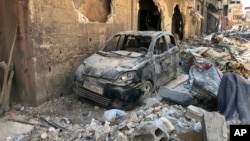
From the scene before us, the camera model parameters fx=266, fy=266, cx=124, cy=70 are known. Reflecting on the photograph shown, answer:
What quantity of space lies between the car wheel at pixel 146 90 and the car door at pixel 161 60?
50cm

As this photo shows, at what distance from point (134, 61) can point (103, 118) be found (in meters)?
1.52

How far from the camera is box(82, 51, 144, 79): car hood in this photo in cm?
572

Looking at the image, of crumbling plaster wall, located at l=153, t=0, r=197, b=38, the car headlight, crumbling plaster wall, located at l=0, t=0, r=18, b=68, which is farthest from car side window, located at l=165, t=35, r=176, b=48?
crumbling plaster wall, located at l=153, t=0, r=197, b=38

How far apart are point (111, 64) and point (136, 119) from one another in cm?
199

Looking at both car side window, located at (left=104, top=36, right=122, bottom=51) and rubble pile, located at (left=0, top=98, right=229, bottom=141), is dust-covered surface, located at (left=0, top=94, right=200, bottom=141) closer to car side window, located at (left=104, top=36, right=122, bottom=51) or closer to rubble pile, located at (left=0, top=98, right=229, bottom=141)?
rubble pile, located at (left=0, top=98, right=229, bottom=141)

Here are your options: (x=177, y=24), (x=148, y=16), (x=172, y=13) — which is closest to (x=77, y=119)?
(x=172, y=13)

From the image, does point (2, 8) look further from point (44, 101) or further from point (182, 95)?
point (182, 95)

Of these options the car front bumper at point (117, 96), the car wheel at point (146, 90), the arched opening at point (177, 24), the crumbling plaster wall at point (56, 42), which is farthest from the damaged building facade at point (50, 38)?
the arched opening at point (177, 24)

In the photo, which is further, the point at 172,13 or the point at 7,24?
the point at 172,13

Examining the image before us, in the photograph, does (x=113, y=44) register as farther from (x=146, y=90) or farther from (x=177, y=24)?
(x=177, y=24)

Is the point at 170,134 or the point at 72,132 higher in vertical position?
the point at 170,134

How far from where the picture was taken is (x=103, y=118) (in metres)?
5.39

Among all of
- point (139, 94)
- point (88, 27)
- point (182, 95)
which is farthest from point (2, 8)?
point (182, 95)

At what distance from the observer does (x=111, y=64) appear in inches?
236
